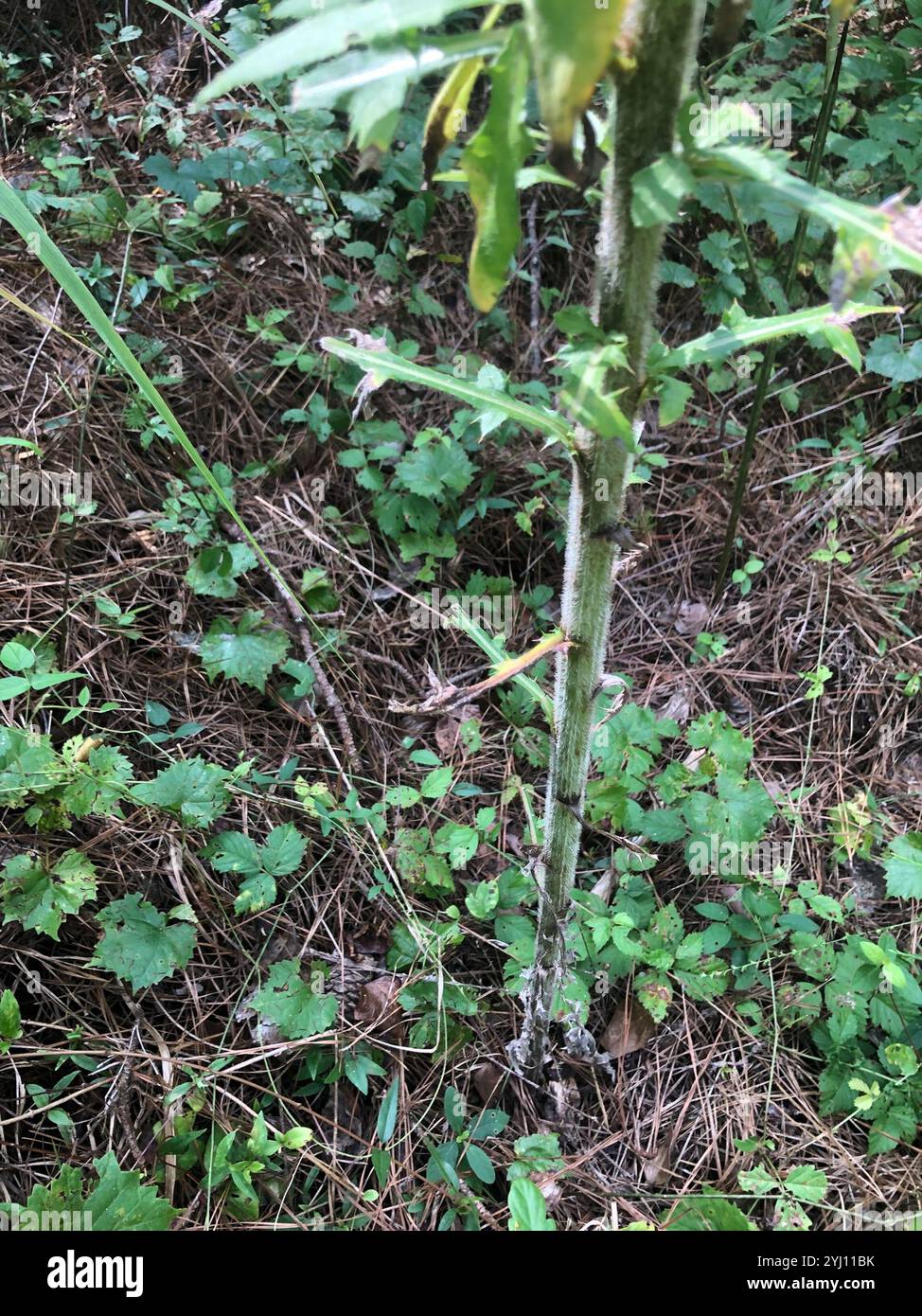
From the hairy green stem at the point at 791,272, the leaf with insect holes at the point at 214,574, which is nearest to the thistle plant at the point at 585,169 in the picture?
the hairy green stem at the point at 791,272

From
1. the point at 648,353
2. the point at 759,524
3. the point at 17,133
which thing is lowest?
the point at 759,524

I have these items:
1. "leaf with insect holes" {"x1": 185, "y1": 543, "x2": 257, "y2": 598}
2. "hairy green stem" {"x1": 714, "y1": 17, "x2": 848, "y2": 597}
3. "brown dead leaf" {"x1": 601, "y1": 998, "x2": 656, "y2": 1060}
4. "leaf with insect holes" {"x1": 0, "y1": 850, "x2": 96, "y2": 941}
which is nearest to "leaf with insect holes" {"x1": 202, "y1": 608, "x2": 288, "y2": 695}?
"leaf with insect holes" {"x1": 185, "y1": 543, "x2": 257, "y2": 598}

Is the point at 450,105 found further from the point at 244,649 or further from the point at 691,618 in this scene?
the point at 691,618

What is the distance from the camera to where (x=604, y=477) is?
1063mm

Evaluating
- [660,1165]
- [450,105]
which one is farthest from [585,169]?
[660,1165]

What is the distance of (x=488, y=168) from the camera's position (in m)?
0.75

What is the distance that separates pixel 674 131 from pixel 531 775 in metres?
1.56

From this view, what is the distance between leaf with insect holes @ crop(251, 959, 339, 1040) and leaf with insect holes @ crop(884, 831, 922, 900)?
1236 mm

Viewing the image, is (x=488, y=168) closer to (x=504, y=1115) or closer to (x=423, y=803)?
(x=423, y=803)

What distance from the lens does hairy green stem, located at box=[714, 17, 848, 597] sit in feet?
5.97

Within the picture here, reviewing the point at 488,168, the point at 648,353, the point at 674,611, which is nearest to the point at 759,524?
the point at 674,611

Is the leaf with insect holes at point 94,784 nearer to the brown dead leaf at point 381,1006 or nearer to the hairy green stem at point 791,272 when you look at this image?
the brown dead leaf at point 381,1006

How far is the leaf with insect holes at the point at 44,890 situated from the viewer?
1577mm

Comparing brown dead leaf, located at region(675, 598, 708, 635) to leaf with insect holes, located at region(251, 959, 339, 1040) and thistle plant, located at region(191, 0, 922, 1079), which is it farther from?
leaf with insect holes, located at region(251, 959, 339, 1040)
